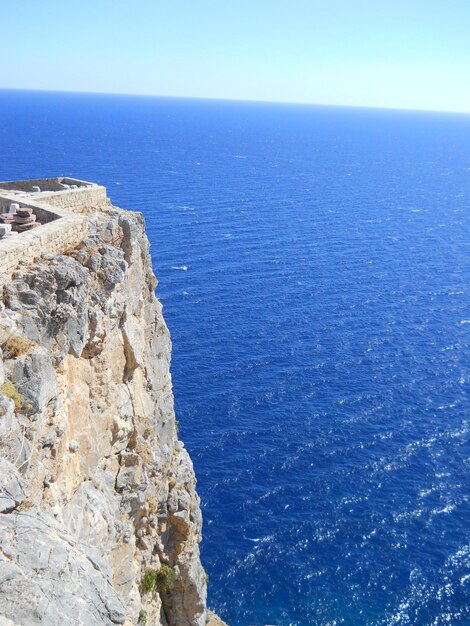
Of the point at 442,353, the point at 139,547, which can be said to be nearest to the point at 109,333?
the point at 139,547

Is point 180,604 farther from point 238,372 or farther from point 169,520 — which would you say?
point 238,372

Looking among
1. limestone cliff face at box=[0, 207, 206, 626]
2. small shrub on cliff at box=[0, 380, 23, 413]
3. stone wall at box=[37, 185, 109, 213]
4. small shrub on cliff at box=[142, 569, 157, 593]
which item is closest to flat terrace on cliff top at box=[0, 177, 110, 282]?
stone wall at box=[37, 185, 109, 213]

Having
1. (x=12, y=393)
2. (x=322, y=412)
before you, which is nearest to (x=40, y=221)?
(x=12, y=393)

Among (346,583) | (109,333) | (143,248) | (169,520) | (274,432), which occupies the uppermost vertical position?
(143,248)

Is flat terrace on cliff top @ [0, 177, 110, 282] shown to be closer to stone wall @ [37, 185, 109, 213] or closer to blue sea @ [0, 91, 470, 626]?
stone wall @ [37, 185, 109, 213]

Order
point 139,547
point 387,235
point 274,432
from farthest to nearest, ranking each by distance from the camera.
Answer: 1. point 387,235
2. point 274,432
3. point 139,547

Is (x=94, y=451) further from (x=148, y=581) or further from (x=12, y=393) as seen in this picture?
(x=148, y=581)
